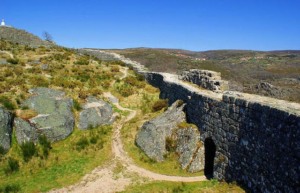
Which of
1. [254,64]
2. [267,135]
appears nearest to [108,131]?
[267,135]

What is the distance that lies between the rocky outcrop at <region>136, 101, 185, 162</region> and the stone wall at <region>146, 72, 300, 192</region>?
197 cm

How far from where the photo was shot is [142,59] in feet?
232

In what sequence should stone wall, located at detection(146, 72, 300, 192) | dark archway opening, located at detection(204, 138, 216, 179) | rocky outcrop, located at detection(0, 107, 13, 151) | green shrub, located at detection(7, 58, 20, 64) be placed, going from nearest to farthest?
stone wall, located at detection(146, 72, 300, 192), dark archway opening, located at detection(204, 138, 216, 179), rocky outcrop, located at detection(0, 107, 13, 151), green shrub, located at detection(7, 58, 20, 64)

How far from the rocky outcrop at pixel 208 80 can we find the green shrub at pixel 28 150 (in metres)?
11.2

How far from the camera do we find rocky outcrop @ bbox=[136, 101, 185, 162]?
17891 mm

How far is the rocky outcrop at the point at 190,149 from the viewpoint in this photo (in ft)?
52.6

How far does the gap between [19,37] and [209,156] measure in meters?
40.4

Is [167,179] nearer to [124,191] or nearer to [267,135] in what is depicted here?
[124,191]

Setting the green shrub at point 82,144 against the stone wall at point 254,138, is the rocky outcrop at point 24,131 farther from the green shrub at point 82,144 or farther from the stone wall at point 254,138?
the stone wall at point 254,138

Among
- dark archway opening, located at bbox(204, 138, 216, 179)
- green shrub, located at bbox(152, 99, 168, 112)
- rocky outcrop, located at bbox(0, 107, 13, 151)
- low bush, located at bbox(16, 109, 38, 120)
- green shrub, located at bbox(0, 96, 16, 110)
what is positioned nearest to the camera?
dark archway opening, located at bbox(204, 138, 216, 179)

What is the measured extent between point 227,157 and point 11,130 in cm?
1331

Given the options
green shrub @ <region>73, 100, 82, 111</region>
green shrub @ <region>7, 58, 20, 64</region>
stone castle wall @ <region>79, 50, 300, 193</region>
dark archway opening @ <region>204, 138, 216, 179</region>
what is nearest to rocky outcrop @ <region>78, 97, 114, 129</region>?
green shrub @ <region>73, 100, 82, 111</region>

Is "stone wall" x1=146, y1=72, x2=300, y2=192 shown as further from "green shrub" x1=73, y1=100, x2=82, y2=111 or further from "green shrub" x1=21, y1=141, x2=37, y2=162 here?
"green shrub" x1=73, y1=100, x2=82, y2=111

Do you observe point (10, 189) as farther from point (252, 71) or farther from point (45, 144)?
point (252, 71)
